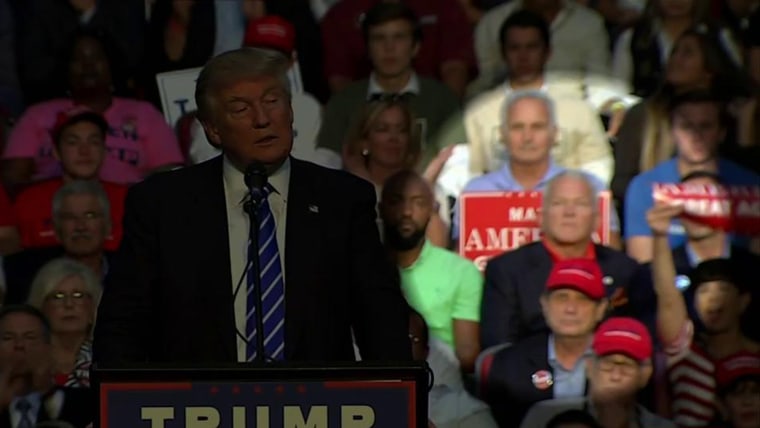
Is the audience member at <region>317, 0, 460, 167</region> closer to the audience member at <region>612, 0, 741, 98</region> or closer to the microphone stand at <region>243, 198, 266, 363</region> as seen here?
the audience member at <region>612, 0, 741, 98</region>

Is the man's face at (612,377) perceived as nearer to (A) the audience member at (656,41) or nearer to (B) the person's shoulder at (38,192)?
(A) the audience member at (656,41)

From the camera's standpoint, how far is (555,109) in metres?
8.59

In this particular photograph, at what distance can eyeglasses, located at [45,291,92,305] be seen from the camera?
26.3 feet

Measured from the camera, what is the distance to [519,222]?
8.31 m

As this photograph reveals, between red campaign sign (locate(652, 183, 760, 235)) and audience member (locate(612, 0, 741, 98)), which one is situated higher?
audience member (locate(612, 0, 741, 98))

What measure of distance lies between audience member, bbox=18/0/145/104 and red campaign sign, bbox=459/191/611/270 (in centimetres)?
195

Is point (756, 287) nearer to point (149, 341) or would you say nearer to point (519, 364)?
point (519, 364)

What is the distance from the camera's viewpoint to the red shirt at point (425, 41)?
30.5 feet

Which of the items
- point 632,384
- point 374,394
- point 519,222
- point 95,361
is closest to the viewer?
point 374,394

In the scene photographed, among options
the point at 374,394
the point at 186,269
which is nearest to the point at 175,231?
the point at 186,269

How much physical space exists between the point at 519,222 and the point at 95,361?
446cm

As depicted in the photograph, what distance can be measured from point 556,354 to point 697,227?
2.94ft

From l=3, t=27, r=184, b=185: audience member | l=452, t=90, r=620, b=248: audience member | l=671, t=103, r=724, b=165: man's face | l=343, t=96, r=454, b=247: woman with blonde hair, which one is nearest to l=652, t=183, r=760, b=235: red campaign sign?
l=671, t=103, r=724, b=165: man's face

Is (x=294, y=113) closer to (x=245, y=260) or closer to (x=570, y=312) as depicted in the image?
(x=570, y=312)
